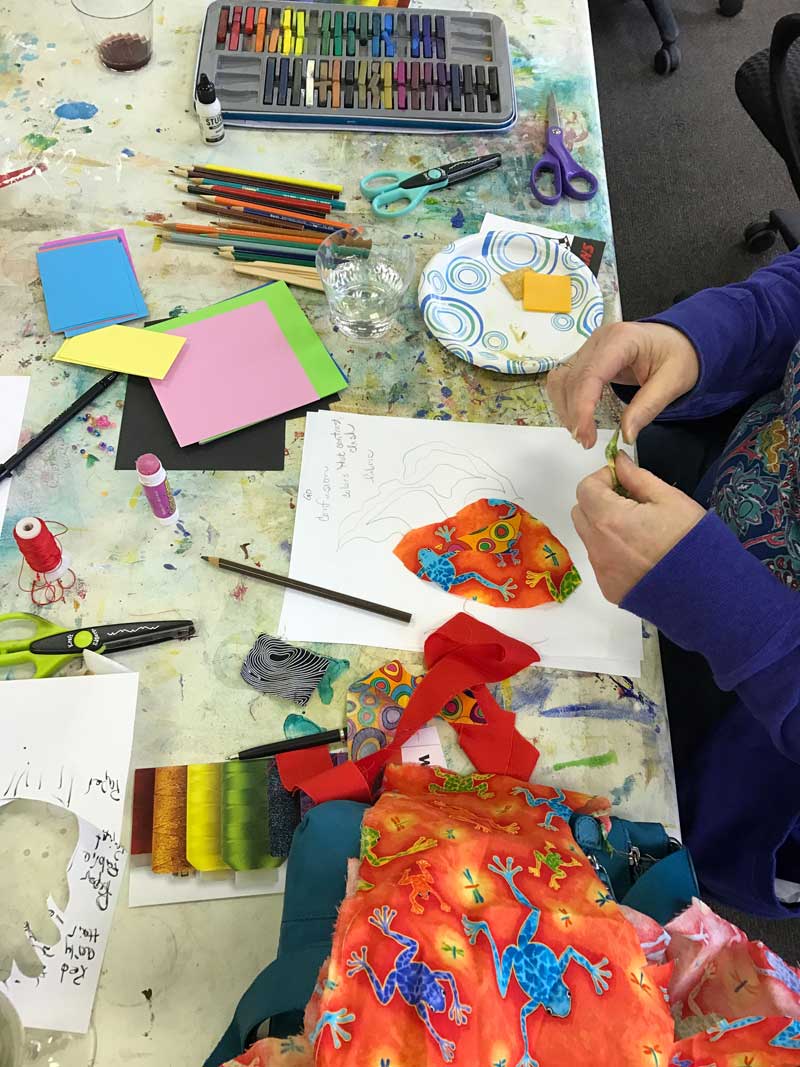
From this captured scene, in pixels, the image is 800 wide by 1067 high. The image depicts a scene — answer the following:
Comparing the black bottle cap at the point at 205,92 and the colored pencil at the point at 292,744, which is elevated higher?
the black bottle cap at the point at 205,92

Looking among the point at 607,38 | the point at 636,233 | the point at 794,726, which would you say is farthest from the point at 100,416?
the point at 607,38

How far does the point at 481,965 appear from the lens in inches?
20.3

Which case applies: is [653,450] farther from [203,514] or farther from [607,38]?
[607,38]

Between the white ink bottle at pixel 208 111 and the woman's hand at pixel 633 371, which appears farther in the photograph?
the white ink bottle at pixel 208 111

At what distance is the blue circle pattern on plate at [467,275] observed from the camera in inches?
37.8

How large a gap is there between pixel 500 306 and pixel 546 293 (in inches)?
2.4

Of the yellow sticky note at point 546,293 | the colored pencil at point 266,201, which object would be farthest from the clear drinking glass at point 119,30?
the yellow sticky note at point 546,293

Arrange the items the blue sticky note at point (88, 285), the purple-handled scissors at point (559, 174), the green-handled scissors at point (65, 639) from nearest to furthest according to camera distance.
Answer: the green-handled scissors at point (65, 639) < the blue sticky note at point (88, 285) < the purple-handled scissors at point (559, 174)

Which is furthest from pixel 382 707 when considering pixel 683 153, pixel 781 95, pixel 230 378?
pixel 683 153

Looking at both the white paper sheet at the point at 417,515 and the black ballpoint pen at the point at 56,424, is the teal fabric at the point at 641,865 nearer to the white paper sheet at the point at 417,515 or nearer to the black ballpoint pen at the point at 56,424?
the white paper sheet at the point at 417,515

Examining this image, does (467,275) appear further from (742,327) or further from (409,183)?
Result: (742,327)

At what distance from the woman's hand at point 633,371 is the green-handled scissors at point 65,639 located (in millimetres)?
453

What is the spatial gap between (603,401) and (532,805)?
474 mm

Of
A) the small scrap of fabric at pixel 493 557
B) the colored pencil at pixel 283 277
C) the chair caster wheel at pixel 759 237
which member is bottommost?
the chair caster wheel at pixel 759 237
